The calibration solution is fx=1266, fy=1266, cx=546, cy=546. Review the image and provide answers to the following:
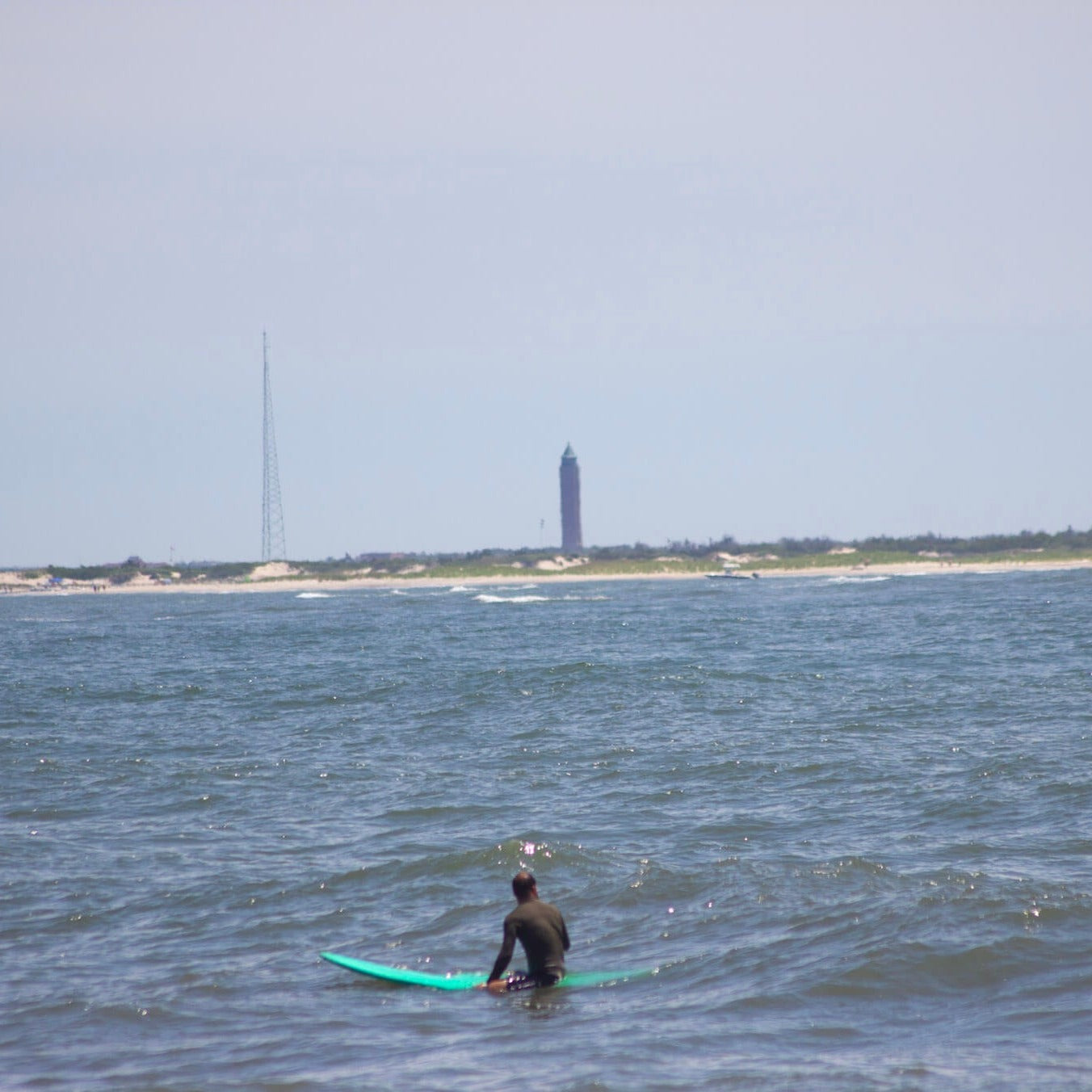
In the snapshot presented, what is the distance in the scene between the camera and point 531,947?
10.5m

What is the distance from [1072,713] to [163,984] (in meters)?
18.2

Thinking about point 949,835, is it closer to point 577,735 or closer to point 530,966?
Result: point 530,966

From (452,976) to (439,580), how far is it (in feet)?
388

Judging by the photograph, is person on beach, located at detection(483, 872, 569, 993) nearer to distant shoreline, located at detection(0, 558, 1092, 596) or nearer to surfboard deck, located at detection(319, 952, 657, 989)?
A: surfboard deck, located at detection(319, 952, 657, 989)

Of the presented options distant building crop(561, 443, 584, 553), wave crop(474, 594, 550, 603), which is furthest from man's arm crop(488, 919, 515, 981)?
distant building crop(561, 443, 584, 553)

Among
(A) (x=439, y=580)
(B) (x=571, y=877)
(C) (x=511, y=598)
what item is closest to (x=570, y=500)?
(A) (x=439, y=580)

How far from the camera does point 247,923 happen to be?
12594 millimetres

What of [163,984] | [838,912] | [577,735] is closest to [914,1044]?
[838,912]

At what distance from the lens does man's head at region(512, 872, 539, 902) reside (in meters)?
10.6

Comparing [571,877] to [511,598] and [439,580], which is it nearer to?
[511,598]

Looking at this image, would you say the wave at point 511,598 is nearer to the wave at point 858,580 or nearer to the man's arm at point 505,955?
the wave at point 858,580

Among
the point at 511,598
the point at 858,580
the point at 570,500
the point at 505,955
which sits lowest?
the point at 505,955

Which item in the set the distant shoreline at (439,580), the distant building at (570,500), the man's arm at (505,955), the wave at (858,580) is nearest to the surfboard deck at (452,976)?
the man's arm at (505,955)

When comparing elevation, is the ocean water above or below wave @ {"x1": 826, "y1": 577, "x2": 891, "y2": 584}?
below
